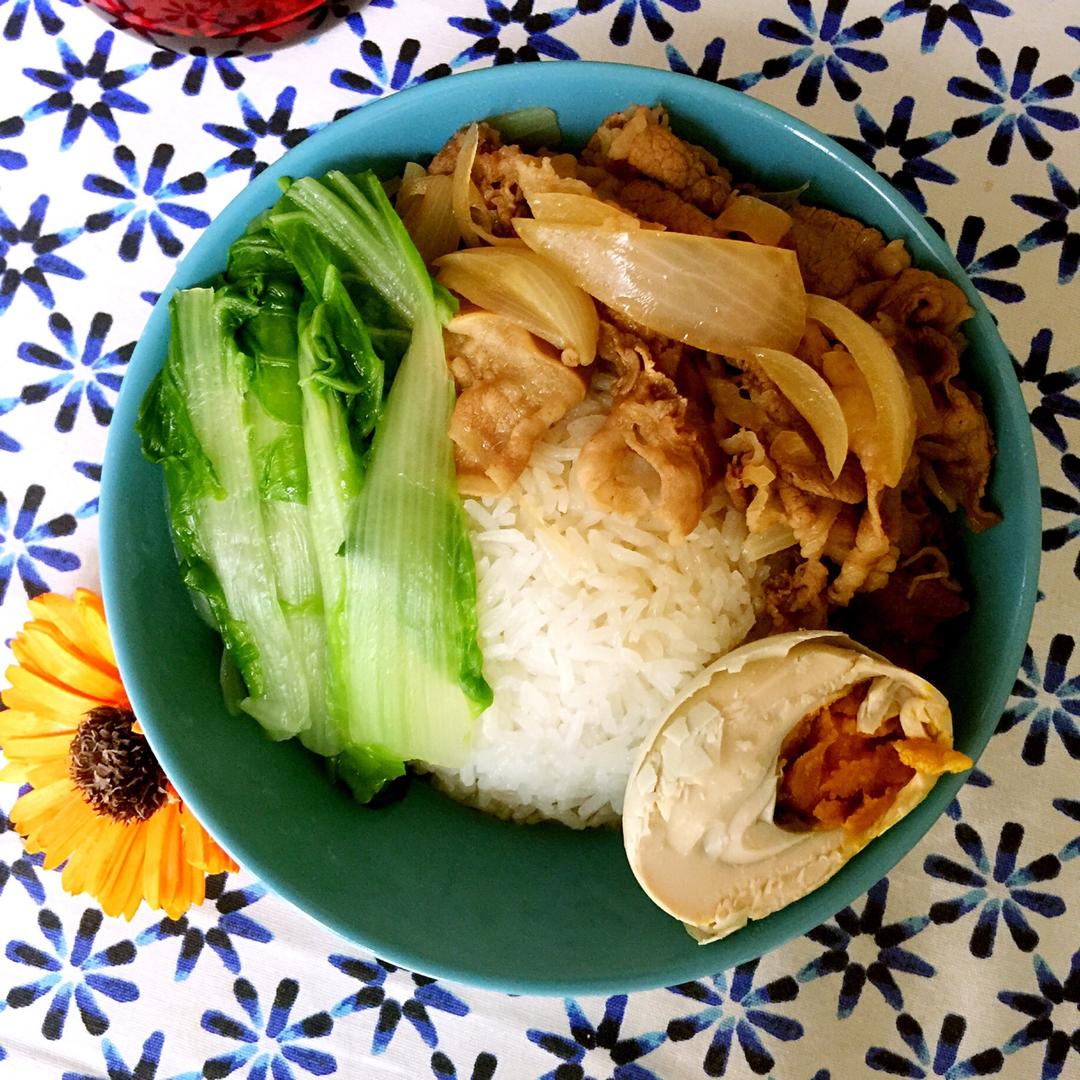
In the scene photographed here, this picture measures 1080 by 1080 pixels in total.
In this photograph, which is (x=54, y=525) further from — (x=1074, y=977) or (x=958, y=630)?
(x=1074, y=977)

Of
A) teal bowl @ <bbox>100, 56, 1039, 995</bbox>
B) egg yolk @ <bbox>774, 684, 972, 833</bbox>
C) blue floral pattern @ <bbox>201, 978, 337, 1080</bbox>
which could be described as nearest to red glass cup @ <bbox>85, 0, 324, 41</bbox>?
teal bowl @ <bbox>100, 56, 1039, 995</bbox>

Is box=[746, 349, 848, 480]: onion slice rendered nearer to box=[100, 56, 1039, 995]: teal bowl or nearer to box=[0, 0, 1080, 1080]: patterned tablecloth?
box=[100, 56, 1039, 995]: teal bowl

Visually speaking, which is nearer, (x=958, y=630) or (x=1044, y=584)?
(x=958, y=630)

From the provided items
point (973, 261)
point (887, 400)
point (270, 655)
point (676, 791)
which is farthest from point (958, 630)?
point (270, 655)

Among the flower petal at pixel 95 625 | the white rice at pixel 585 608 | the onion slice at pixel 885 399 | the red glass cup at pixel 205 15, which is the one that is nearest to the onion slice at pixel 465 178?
the white rice at pixel 585 608

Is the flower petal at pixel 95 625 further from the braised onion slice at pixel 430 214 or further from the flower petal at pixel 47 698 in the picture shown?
the braised onion slice at pixel 430 214
